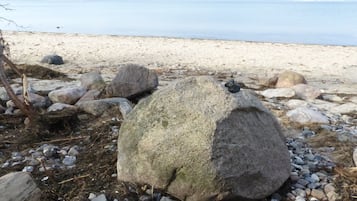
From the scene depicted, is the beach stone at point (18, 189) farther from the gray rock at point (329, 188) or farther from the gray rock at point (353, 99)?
the gray rock at point (353, 99)

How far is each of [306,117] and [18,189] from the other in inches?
132

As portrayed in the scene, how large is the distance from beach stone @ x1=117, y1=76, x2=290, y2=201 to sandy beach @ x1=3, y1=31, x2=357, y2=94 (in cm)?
504

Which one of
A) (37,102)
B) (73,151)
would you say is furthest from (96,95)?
(73,151)

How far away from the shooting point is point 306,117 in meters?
5.38

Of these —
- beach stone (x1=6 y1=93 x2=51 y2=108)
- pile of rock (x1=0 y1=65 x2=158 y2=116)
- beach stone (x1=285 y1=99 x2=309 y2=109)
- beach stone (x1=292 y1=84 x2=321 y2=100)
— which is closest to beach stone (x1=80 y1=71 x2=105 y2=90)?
pile of rock (x1=0 y1=65 x2=158 y2=116)

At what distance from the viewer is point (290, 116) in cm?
550

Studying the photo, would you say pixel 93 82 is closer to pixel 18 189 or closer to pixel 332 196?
pixel 18 189

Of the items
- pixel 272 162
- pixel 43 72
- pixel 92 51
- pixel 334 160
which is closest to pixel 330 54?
pixel 92 51

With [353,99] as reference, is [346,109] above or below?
above

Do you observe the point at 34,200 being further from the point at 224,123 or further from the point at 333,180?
the point at 333,180

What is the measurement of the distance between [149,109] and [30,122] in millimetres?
1911

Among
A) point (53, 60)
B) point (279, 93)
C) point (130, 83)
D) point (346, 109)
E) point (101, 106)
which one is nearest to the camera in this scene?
point (101, 106)

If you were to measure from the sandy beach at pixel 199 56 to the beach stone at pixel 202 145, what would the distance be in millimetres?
5040

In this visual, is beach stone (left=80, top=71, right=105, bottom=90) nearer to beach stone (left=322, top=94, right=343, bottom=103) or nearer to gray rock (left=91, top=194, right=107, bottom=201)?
gray rock (left=91, top=194, right=107, bottom=201)
